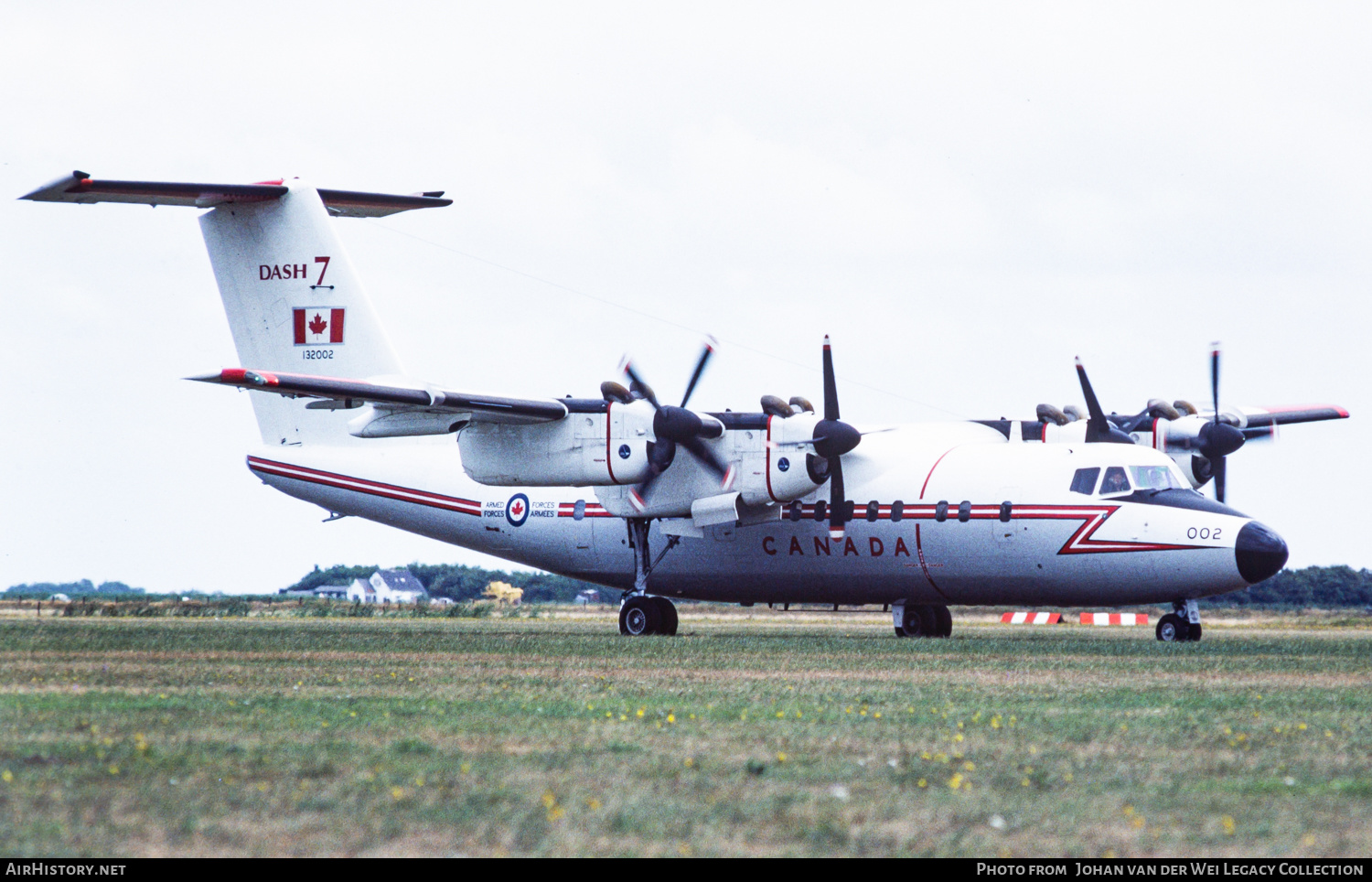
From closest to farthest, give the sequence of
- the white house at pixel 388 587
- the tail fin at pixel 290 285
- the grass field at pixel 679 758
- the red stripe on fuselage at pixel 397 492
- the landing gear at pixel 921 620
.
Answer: the grass field at pixel 679 758 < the landing gear at pixel 921 620 < the tail fin at pixel 290 285 < the red stripe on fuselage at pixel 397 492 < the white house at pixel 388 587

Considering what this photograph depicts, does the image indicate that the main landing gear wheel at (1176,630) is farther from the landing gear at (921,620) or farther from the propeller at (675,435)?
the propeller at (675,435)

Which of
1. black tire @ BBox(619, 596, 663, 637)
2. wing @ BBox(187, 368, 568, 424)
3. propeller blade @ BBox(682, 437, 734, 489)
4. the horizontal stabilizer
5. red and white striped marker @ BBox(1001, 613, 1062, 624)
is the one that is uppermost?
the horizontal stabilizer

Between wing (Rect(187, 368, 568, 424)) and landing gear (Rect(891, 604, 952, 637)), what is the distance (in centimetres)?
802

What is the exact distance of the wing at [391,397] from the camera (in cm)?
2552

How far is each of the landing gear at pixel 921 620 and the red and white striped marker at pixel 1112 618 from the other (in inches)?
626

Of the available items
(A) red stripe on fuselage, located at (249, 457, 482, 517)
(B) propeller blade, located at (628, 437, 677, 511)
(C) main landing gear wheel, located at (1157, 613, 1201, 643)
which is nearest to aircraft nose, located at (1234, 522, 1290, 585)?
(C) main landing gear wheel, located at (1157, 613, 1201, 643)

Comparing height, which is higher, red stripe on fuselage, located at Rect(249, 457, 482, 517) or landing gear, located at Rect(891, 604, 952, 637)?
red stripe on fuselage, located at Rect(249, 457, 482, 517)

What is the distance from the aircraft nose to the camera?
82.8 ft

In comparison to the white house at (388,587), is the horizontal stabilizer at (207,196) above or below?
above

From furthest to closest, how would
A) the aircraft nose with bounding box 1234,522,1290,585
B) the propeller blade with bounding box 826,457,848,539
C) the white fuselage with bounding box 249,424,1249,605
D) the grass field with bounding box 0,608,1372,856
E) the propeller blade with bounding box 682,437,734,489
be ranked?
the propeller blade with bounding box 682,437,734,489, the propeller blade with bounding box 826,457,848,539, the white fuselage with bounding box 249,424,1249,605, the aircraft nose with bounding box 1234,522,1290,585, the grass field with bounding box 0,608,1372,856

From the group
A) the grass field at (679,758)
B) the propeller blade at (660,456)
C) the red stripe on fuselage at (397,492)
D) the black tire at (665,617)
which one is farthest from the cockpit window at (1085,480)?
the red stripe on fuselage at (397,492)

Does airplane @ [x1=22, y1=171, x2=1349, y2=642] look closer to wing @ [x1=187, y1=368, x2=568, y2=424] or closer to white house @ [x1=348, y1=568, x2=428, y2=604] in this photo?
wing @ [x1=187, y1=368, x2=568, y2=424]

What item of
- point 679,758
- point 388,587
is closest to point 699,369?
point 679,758

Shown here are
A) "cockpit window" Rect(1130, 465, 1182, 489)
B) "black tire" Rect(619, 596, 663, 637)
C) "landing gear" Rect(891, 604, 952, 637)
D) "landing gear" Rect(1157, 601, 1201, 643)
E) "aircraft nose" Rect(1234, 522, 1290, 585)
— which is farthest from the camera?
"landing gear" Rect(891, 604, 952, 637)
